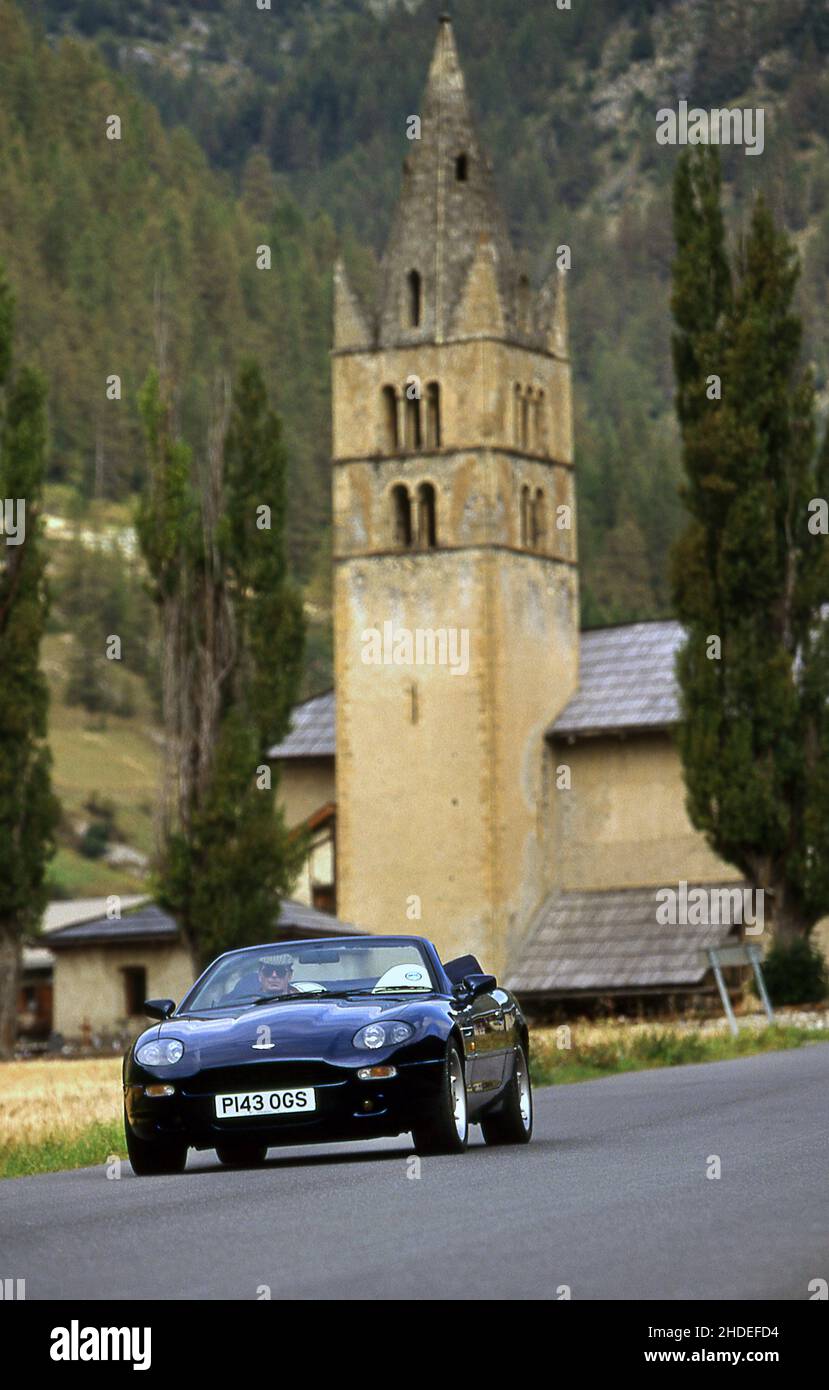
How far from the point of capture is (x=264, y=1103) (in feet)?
48.5

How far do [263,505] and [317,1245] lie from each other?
44817 mm

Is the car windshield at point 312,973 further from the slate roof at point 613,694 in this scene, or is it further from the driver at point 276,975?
the slate roof at point 613,694

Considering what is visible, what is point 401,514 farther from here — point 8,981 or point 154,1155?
point 154,1155

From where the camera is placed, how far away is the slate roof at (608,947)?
186 ft

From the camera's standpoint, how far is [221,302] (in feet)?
602

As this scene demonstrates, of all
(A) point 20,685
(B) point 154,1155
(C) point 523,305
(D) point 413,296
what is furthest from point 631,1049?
(C) point 523,305

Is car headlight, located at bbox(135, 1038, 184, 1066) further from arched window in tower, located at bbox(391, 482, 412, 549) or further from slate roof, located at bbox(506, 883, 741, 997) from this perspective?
arched window in tower, located at bbox(391, 482, 412, 549)

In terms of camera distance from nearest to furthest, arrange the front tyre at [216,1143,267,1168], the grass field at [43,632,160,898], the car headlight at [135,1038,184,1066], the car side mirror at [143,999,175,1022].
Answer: the car headlight at [135,1038,184,1066]
the car side mirror at [143,999,175,1022]
the front tyre at [216,1143,267,1168]
the grass field at [43,632,160,898]

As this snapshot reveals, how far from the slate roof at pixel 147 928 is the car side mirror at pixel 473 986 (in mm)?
40003

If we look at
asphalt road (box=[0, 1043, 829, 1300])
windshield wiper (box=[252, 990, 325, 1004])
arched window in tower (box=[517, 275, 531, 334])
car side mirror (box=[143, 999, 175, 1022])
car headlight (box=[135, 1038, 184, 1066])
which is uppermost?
arched window in tower (box=[517, 275, 531, 334])

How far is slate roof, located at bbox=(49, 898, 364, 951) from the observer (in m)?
57.3

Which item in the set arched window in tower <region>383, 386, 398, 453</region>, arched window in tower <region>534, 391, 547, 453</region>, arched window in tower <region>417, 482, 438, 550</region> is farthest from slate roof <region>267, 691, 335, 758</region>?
arched window in tower <region>534, 391, 547, 453</region>

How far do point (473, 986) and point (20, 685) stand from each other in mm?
36351
